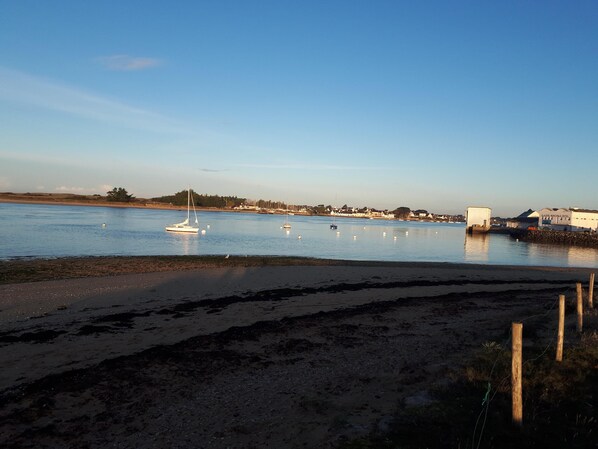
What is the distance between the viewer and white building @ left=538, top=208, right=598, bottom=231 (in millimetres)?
97681

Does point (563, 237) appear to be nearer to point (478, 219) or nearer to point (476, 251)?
point (478, 219)

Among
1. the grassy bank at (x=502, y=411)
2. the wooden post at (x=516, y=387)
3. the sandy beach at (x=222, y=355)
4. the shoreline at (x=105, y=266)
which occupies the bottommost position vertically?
the shoreline at (x=105, y=266)

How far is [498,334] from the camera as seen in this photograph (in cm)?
A: 1207

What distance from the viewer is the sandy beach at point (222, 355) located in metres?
6.41

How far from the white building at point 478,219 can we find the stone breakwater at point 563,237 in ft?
49.3

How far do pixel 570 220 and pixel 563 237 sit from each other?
69.9ft

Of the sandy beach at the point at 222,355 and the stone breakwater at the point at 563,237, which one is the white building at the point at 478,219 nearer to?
the stone breakwater at the point at 563,237

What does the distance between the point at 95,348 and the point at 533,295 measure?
18.4 meters

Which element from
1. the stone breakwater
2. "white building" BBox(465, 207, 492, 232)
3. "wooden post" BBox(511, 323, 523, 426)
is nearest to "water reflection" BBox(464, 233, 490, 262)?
the stone breakwater

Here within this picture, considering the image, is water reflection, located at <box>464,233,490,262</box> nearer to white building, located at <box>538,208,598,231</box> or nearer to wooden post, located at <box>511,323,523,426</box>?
white building, located at <box>538,208,598,231</box>

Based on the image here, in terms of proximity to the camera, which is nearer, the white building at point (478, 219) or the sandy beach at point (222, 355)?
the sandy beach at point (222, 355)

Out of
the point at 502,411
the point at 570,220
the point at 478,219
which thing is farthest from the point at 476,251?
the point at 478,219

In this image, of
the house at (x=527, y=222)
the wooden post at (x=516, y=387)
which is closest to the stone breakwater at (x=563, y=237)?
the house at (x=527, y=222)

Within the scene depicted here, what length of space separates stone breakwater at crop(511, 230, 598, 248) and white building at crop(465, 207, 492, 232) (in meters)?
15.0
